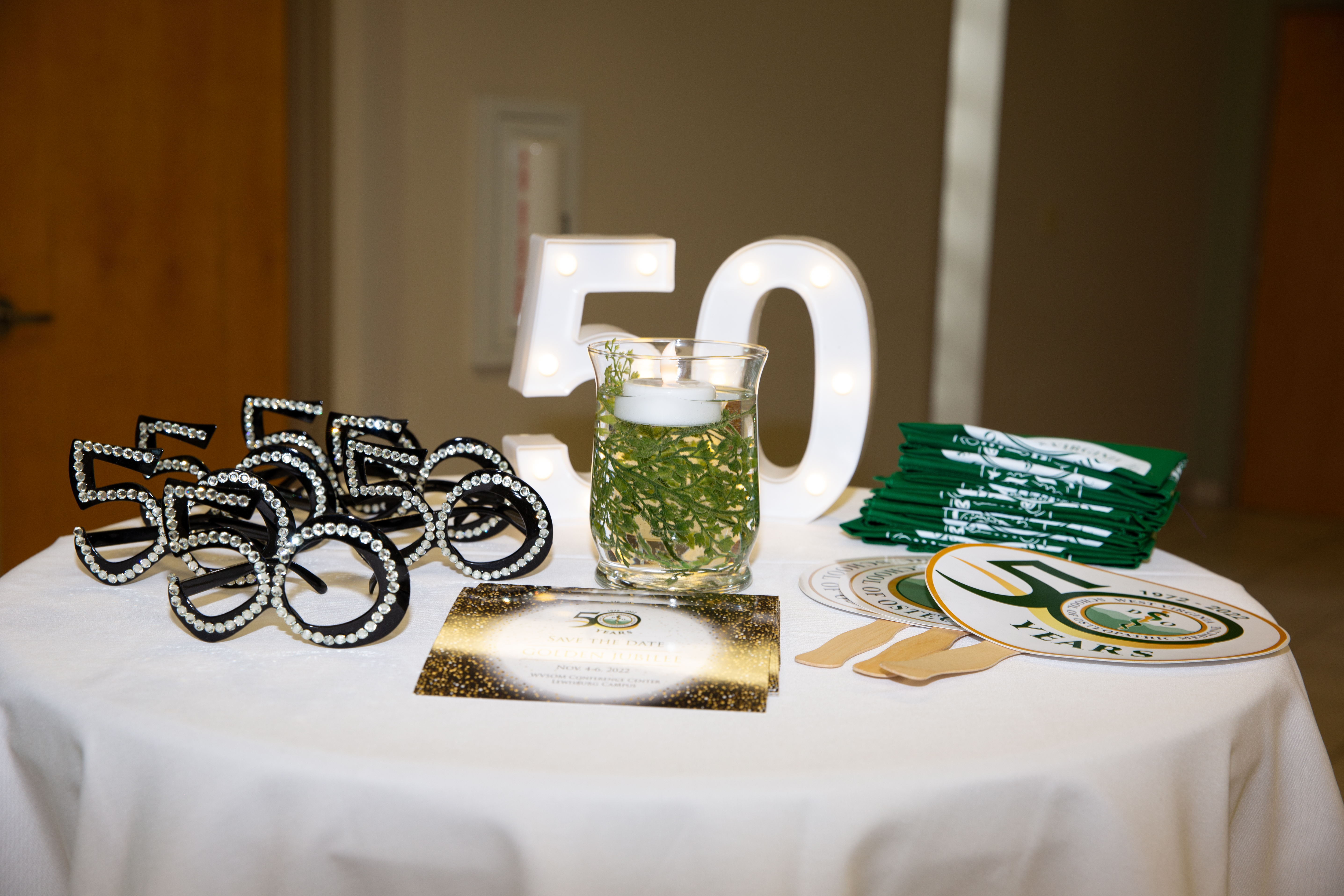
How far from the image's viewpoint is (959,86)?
13.2ft

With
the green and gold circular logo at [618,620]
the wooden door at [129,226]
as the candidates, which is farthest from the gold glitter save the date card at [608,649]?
the wooden door at [129,226]

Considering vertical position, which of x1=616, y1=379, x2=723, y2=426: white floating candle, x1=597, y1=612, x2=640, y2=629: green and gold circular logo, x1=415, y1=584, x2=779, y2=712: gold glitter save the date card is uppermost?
x1=616, y1=379, x2=723, y2=426: white floating candle

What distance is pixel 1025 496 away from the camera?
1.11 m

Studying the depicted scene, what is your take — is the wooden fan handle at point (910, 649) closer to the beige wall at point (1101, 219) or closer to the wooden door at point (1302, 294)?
the beige wall at point (1101, 219)

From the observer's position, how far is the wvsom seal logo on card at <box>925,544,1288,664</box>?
2.74 feet

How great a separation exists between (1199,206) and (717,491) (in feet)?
16.6

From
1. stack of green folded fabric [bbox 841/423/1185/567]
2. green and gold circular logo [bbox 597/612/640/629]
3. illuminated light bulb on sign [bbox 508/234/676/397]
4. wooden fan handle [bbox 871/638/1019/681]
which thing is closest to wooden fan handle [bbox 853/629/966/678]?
wooden fan handle [bbox 871/638/1019/681]

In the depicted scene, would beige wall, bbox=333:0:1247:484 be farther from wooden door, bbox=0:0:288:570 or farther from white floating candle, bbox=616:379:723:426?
white floating candle, bbox=616:379:723:426

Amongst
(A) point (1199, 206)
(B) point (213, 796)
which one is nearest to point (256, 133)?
(B) point (213, 796)

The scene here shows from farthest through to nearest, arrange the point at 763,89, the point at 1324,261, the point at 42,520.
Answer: the point at 1324,261 < the point at 763,89 < the point at 42,520

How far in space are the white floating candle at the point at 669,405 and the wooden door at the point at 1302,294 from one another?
5.06m

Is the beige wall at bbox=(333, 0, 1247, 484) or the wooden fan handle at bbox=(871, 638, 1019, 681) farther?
the beige wall at bbox=(333, 0, 1247, 484)

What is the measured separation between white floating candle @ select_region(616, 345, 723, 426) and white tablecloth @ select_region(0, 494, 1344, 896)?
21 centimetres

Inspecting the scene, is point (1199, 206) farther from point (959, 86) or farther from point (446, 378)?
point (446, 378)
